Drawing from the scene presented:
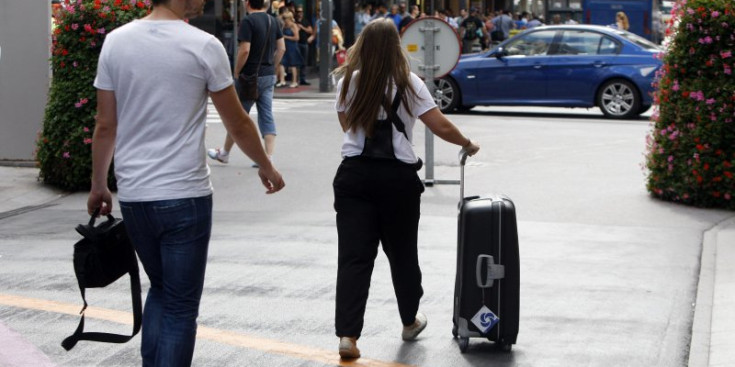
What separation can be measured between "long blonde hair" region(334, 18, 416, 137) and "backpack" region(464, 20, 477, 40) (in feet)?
91.1

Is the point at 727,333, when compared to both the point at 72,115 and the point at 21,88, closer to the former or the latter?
the point at 72,115

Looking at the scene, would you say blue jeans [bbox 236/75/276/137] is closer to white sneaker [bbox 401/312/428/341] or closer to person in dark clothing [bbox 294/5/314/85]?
white sneaker [bbox 401/312/428/341]

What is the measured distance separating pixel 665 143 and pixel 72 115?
17.0 feet

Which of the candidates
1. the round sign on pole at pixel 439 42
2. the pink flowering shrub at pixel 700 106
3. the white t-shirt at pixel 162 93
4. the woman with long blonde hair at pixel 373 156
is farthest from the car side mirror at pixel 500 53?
the white t-shirt at pixel 162 93

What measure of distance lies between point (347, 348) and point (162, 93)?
1795 millimetres

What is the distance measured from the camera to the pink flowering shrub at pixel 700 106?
10234 mm

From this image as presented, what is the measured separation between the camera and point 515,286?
5.64 metres

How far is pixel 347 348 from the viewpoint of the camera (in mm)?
5582

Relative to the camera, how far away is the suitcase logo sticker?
5.63m

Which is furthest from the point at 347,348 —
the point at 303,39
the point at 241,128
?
the point at 303,39

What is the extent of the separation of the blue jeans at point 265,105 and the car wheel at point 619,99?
807cm

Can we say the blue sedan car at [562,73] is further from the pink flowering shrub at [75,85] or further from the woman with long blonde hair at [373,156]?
the woman with long blonde hair at [373,156]

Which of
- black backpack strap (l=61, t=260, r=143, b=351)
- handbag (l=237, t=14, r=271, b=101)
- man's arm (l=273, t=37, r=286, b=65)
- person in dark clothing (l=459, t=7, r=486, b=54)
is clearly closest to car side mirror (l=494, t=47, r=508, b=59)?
man's arm (l=273, t=37, r=286, b=65)

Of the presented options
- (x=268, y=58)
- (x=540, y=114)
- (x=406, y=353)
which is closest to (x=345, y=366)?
(x=406, y=353)
